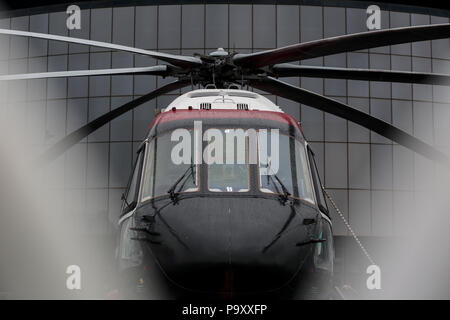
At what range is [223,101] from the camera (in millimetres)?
9516

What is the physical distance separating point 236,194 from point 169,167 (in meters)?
1.05

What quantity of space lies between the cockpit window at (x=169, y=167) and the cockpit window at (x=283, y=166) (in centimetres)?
84

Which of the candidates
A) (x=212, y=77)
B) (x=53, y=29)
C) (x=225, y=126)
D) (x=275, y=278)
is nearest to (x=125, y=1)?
(x=53, y=29)

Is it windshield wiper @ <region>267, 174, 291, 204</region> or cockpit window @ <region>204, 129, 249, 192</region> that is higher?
cockpit window @ <region>204, 129, 249, 192</region>

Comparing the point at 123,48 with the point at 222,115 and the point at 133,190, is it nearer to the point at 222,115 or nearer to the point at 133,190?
the point at 222,115

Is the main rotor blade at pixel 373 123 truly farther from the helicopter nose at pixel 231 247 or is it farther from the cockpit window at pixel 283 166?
the helicopter nose at pixel 231 247

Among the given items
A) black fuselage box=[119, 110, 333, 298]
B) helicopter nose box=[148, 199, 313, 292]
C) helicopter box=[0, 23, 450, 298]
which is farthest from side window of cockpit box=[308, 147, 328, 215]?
helicopter nose box=[148, 199, 313, 292]

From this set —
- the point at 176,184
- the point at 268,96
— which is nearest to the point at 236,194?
the point at 176,184

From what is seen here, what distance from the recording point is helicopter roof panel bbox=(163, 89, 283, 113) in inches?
372

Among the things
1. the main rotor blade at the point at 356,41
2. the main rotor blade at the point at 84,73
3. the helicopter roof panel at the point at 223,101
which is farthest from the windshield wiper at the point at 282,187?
the main rotor blade at the point at 84,73

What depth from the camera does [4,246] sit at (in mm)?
28281

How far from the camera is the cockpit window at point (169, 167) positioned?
8.23 meters

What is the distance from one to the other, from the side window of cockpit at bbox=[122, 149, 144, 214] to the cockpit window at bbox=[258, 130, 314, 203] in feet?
5.34

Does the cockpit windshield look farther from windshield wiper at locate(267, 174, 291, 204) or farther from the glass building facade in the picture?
the glass building facade
